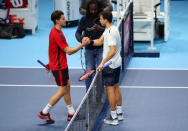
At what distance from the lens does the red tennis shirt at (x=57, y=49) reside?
689 cm

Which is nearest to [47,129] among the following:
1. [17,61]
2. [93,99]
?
[93,99]

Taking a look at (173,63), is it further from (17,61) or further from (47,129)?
(47,129)

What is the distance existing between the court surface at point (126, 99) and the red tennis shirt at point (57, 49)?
1.02 m

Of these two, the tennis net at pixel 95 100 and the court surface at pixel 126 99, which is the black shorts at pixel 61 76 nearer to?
the tennis net at pixel 95 100

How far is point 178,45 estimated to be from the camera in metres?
12.3

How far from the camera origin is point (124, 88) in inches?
353

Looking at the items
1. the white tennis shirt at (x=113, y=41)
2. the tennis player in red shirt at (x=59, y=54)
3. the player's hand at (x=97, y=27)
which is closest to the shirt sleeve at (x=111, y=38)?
the white tennis shirt at (x=113, y=41)

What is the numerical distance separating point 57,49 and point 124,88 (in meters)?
2.42

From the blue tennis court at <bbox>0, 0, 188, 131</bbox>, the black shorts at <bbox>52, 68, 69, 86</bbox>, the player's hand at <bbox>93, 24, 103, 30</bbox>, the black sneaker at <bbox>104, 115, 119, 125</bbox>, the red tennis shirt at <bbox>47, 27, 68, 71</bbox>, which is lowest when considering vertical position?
the black sneaker at <bbox>104, 115, 119, 125</bbox>

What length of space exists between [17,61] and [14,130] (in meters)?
4.01

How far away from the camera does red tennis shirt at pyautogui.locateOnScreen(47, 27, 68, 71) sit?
22.6 ft

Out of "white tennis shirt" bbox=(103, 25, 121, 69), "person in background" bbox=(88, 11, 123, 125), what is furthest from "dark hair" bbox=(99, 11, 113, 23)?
"white tennis shirt" bbox=(103, 25, 121, 69)

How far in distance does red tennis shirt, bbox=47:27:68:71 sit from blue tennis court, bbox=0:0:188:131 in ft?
3.36

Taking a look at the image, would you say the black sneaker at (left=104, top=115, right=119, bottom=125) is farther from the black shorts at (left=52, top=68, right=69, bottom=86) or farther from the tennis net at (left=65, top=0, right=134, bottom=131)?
the black shorts at (left=52, top=68, right=69, bottom=86)
